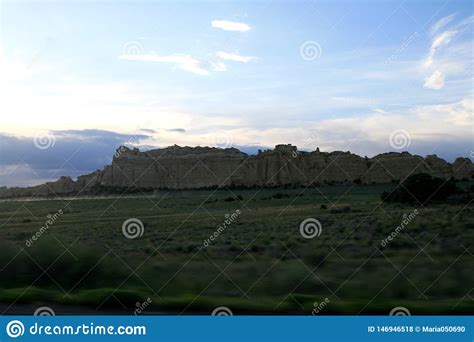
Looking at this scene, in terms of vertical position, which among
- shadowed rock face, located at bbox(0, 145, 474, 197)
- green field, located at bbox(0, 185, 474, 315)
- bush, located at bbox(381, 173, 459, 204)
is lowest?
green field, located at bbox(0, 185, 474, 315)

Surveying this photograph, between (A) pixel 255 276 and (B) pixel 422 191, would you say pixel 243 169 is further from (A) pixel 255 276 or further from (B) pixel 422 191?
(A) pixel 255 276

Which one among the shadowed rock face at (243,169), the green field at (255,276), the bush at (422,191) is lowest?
the green field at (255,276)

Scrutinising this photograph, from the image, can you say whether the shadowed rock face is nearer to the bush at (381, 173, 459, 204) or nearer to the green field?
the bush at (381, 173, 459, 204)

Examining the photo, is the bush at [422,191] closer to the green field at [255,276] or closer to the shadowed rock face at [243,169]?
the green field at [255,276]

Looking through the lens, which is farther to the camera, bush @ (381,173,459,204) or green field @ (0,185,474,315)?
bush @ (381,173,459,204)

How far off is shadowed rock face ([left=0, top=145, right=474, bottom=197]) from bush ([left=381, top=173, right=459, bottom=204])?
17536 millimetres

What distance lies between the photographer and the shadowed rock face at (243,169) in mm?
44419

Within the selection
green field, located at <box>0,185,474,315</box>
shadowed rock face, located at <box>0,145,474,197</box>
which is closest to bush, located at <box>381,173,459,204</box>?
green field, located at <box>0,185,474,315</box>

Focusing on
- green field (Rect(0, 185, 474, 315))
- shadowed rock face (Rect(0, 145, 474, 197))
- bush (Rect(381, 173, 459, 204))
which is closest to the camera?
green field (Rect(0, 185, 474, 315))

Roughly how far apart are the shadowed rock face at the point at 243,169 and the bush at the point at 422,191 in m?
17.5

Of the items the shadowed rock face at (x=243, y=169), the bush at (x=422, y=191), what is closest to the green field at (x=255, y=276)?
the bush at (x=422, y=191)

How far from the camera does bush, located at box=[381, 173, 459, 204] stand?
25.5 meters

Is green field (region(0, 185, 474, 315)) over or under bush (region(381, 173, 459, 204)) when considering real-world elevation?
under

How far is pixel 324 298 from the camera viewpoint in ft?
Result: 23.3
